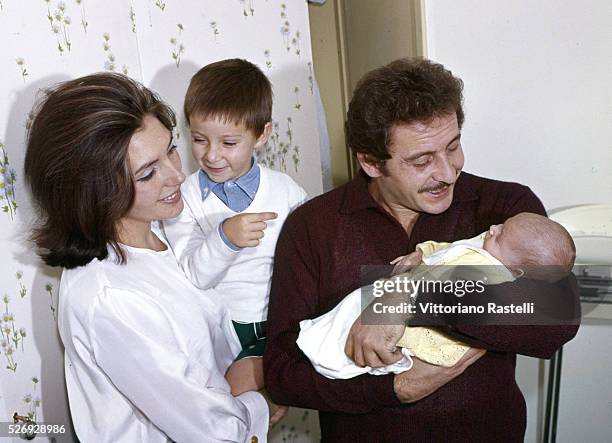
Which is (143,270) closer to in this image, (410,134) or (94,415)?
(94,415)

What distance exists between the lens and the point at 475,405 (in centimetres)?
143

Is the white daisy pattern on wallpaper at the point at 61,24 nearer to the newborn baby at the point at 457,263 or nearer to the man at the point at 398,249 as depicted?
the man at the point at 398,249

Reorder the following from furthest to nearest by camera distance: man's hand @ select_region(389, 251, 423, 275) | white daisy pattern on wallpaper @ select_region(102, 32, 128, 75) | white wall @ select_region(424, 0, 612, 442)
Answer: white wall @ select_region(424, 0, 612, 442) → white daisy pattern on wallpaper @ select_region(102, 32, 128, 75) → man's hand @ select_region(389, 251, 423, 275)

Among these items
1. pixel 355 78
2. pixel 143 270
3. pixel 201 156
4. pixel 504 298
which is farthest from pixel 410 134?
Result: pixel 355 78

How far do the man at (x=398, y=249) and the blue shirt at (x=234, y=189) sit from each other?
20 centimetres

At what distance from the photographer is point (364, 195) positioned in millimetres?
1577

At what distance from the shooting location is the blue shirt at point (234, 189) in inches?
67.7

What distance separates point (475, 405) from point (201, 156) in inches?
34.3

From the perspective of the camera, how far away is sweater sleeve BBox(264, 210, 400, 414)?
54.0 inches

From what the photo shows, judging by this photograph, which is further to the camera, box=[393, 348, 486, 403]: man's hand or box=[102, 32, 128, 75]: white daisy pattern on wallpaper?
box=[102, 32, 128, 75]: white daisy pattern on wallpaper

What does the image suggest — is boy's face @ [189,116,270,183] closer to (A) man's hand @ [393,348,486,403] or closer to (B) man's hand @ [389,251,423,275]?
(B) man's hand @ [389,251,423,275]

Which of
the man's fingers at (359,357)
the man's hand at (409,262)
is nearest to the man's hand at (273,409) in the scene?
the man's fingers at (359,357)

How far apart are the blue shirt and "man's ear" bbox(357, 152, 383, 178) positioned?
0.33m

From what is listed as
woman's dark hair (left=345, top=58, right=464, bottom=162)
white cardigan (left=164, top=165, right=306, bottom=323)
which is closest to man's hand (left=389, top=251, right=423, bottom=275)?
woman's dark hair (left=345, top=58, right=464, bottom=162)
